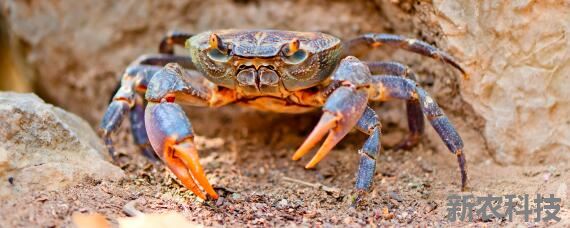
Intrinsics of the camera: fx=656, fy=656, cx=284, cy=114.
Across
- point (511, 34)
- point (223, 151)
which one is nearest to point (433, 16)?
point (511, 34)

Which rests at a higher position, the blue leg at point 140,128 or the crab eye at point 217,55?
the crab eye at point 217,55

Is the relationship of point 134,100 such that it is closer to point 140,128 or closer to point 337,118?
point 140,128

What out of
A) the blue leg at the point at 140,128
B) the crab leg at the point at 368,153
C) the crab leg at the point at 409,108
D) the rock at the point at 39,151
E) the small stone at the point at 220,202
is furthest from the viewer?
the blue leg at the point at 140,128

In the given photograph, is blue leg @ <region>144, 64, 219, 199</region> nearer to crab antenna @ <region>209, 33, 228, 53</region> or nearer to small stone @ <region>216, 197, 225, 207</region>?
small stone @ <region>216, 197, 225, 207</region>

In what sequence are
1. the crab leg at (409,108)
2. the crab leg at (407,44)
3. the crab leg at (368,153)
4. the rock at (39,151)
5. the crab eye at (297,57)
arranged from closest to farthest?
the rock at (39,151) → the crab leg at (368,153) → the crab eye at (297,57) → the crab leg at (407,44) → the crab leg at (409,108)

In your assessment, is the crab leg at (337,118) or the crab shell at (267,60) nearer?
the crab leg at (337,118)

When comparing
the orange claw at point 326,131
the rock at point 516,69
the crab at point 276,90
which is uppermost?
the rock at point 516,69

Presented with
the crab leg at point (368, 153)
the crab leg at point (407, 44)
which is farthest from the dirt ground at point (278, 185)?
the crab leg at point (407, 44)

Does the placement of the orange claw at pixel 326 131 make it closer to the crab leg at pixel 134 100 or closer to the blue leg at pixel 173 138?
the blue leg at pixel 173 138

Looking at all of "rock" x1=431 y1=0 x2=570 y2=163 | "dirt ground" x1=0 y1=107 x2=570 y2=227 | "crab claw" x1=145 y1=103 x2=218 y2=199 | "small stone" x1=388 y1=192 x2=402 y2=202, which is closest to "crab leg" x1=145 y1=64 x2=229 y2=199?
"crab claw" x1=145 y1=103 x2=218 y2=199
